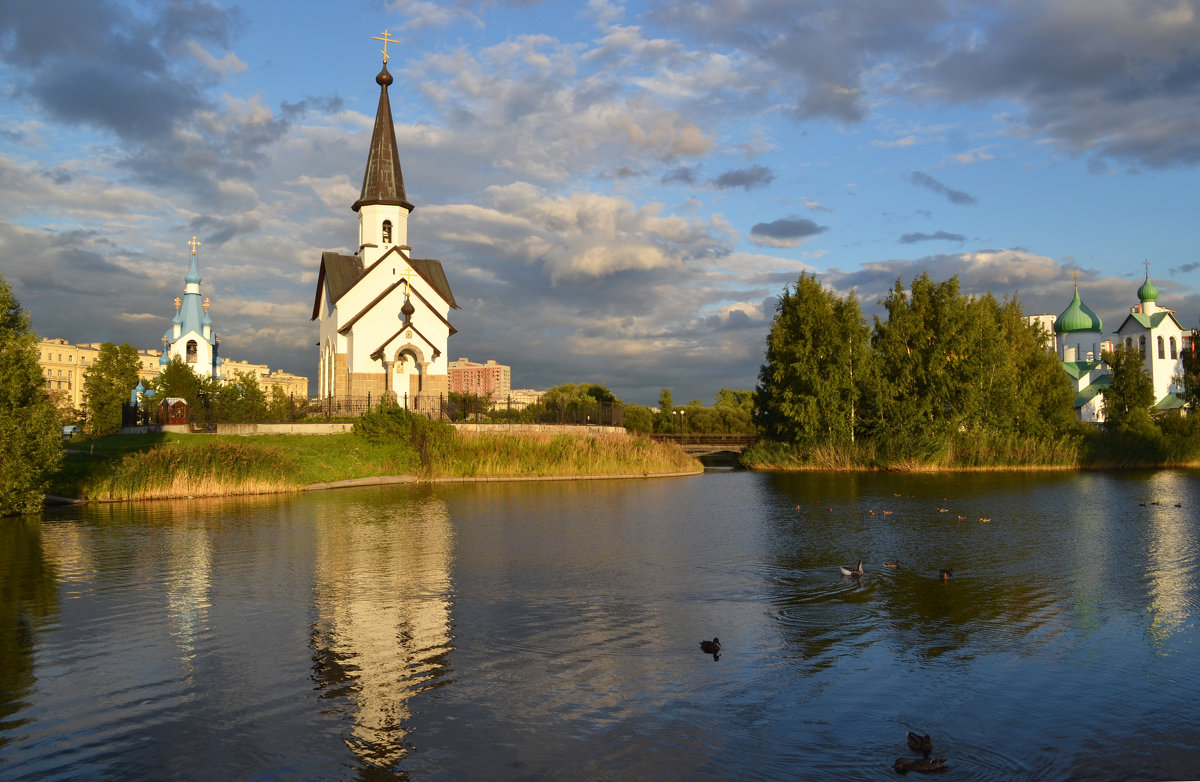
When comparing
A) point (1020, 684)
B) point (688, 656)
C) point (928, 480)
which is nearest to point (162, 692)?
point (688, 656)

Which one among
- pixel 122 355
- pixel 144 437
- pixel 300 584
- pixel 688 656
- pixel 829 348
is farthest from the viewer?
pixel 122 355

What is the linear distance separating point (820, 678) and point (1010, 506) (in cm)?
2310

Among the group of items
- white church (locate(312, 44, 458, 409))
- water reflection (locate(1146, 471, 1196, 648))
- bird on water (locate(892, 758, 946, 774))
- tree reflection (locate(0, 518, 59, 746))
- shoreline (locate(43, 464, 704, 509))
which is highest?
white church (locate(312, 44, 458, 409))

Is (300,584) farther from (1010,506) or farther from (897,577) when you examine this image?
(1010,506)

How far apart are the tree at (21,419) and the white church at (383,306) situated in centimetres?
2381

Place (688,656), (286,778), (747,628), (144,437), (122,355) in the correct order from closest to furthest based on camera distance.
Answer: (286,778) → (688,656) → (747,628) → (144,437) → (122,355)

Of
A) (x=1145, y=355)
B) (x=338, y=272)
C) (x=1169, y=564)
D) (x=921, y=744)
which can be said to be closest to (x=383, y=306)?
(x=338, y=272)

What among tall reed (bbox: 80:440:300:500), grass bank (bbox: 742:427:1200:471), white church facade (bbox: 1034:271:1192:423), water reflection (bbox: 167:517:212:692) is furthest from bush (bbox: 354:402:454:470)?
white church facade (bbox: 1034:271:1192:423)

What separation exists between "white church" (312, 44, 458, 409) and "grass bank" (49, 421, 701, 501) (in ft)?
24.5

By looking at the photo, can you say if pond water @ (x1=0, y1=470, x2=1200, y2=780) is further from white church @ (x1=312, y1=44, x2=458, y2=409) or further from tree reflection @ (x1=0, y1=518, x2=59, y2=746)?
white church @ (x1=312, y1=44, x2=458, y2=409)

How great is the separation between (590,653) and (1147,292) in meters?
108

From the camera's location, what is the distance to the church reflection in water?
9.01 metres

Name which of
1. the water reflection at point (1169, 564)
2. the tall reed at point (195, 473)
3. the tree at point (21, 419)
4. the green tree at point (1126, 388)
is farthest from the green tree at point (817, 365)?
the tree at point (21, 419)

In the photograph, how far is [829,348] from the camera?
58812mm
